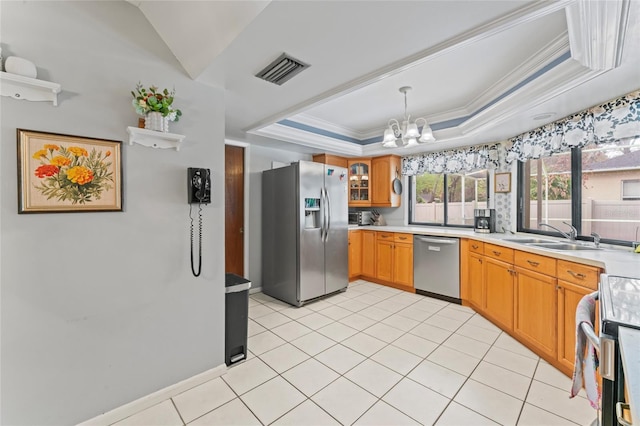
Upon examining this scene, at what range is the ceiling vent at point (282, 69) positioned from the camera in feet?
5.90

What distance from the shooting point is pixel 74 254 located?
1531 mm

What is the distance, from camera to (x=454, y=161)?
4.10m

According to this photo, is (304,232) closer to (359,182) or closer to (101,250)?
(359,182)

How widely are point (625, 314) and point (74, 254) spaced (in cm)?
250

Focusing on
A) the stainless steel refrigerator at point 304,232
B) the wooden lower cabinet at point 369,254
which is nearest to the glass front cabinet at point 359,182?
the wooden lower cabinet at point 369,254

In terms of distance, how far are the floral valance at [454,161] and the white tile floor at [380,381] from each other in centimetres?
211

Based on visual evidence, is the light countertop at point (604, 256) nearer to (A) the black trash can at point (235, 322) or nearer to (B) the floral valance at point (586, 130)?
(B) the floral valance at point (586, 130)

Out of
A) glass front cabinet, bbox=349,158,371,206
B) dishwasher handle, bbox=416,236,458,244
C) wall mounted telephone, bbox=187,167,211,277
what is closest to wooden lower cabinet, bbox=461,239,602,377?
dishwasher handle, bbox=416,236,458,244

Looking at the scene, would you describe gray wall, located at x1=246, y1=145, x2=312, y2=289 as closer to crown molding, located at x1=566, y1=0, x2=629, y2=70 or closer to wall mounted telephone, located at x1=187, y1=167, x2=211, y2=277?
wall mounted telephone, located at x1=187, y1=167, x2=211, y2=277

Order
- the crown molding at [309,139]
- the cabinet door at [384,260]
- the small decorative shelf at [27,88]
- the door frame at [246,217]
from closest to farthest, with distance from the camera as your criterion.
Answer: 1. the small decorative shelf at [27,88]
2. the crown molding at [309,139]
3. the door frame at [246,217]
4. the cabinet door at [384,260]

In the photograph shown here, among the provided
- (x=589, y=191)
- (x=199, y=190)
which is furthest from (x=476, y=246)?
(x=199, y=190)

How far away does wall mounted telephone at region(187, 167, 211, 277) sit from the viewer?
6.28 feet

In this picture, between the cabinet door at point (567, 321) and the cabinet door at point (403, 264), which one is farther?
the cabinet door at point (403, 264)

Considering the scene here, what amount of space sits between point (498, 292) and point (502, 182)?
159 cm
